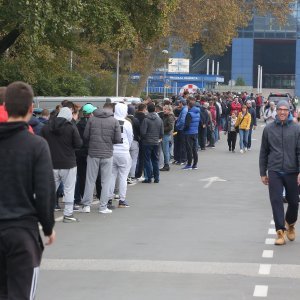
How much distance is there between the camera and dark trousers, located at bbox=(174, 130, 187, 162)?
22516mm

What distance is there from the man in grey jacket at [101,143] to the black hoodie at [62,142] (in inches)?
29.7

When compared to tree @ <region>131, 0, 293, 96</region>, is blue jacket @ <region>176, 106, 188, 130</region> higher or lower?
lower

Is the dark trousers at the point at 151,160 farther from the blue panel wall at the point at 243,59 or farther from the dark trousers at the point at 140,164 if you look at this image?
the blue panel wall at the point at 243,59

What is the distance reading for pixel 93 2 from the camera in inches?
773

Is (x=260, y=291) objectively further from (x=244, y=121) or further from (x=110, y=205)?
(x=244, y=121)

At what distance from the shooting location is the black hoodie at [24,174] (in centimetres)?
513

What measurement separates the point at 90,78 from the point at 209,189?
103 feet

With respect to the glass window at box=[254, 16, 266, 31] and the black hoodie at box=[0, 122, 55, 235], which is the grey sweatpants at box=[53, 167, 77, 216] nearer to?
the black hoodie at box=[0, 122, 55, 235]

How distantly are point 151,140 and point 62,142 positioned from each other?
19.1ft

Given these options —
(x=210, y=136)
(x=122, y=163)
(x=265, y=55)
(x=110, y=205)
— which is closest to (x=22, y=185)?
(x=122, y=163)

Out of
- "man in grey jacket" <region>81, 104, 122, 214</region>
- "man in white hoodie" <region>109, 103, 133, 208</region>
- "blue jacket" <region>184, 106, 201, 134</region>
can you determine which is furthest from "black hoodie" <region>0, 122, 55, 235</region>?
"blue jacket" <region>184, 106, 201, 134</region>

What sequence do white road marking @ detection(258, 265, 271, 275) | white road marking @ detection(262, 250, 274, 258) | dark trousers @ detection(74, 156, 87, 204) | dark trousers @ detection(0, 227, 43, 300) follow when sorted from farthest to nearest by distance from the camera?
dark trousers @ detection(74, 156, 87, 204)
white road marking @ detection(262, 250, 274, 258)
white road marking @ detection(258, 265, 271, 275)
dark trousers @ detection(0, 227, 43, 300)

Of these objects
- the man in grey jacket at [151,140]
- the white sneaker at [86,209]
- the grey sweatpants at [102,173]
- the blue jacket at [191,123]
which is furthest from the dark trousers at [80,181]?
the blue jacket at [191,123]

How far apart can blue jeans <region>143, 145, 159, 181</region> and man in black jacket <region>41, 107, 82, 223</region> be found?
5701mm
